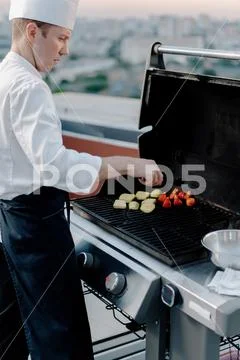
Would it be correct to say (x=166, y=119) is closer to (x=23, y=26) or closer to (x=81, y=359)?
(x=23, y=26)

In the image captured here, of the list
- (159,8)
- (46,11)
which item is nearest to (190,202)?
(46,11)

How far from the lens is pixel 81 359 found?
1426mm

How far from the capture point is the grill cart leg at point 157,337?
3.97 ft

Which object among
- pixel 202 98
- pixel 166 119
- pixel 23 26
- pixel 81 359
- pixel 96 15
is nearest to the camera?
pixel 23 26

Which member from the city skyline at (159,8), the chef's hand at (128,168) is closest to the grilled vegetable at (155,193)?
the chef's hand at (128,168)

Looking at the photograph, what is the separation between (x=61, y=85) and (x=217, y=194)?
50.4 inches

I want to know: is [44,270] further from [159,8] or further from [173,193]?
[159,8]

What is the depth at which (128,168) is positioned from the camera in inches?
53.2

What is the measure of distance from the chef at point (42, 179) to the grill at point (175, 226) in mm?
99

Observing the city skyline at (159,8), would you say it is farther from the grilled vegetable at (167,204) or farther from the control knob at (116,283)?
the control knob at (116,283)

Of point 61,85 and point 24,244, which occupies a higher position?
point 61,85

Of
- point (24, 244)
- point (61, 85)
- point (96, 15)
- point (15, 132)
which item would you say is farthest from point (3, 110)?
point (61, 85)

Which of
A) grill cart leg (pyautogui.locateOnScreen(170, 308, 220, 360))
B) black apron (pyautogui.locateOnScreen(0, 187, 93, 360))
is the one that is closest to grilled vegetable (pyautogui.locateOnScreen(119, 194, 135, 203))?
black apron (pyautogui.locateOnScreen(0, 187, 93, 360))

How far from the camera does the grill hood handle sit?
Answer: 1.39 m
